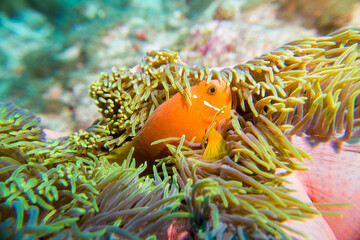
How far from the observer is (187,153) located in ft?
4.77

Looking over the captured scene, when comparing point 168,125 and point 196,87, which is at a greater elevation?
point 196,87

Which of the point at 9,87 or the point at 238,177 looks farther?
the point at 9,87

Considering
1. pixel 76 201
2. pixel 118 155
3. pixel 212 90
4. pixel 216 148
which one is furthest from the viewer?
pixel 118 155

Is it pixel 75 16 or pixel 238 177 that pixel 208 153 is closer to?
pixel 238 177

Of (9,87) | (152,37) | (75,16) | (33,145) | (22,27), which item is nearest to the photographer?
(33,145)

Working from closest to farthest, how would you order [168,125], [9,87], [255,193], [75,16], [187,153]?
[255,193], [187,153], [168,125], [9,87], [75,16]

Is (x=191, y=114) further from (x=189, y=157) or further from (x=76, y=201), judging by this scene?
(x=76, y=201)

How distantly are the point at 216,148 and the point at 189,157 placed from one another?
21 centimetres

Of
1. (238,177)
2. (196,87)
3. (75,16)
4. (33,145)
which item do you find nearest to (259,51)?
(196,87)

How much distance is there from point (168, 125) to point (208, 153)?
1.28 feet

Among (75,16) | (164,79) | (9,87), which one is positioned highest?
(75,16)

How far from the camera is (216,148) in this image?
1351 mm

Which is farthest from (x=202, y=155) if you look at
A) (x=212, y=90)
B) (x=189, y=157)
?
(x=212, y=90)

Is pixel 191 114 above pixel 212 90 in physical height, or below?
below
